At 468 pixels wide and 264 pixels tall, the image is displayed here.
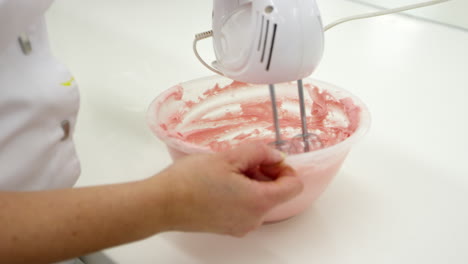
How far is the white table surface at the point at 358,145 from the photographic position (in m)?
0.45

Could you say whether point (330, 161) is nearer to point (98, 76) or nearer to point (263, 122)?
point (263, 122)

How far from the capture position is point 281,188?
35 cm

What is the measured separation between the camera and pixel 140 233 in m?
0.35

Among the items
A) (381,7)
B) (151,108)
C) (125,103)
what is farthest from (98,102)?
(381,7)

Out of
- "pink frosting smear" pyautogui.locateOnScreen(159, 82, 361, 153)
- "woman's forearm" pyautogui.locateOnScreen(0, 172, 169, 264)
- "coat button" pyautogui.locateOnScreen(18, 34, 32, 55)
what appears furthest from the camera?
"pink frosting smear" pyautogui.locateOnScreen(159, 82, 361, 153)

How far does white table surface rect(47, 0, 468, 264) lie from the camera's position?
1.47 ft

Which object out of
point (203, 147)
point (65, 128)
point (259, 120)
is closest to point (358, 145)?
point (259, 120)

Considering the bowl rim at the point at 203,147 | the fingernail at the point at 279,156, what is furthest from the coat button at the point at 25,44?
the fingernail at the point at 279,156

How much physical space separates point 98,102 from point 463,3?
62 centimetres

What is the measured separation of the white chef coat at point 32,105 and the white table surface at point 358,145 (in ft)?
0.26

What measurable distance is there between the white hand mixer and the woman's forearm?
13cm

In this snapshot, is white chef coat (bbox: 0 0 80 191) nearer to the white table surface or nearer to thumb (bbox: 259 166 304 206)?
the white table surface

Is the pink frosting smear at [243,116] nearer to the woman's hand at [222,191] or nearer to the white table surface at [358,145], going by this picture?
the white table surface at [358,145]

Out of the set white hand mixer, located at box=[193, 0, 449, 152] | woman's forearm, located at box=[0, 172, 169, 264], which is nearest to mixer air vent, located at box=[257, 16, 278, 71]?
white hand mixer, located at box=[193, 0, 449, 152]
